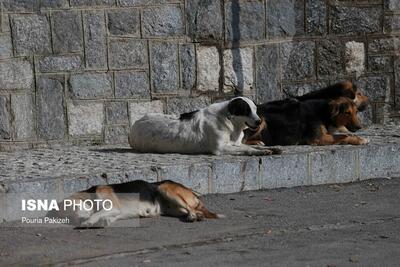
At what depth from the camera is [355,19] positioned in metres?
13.5

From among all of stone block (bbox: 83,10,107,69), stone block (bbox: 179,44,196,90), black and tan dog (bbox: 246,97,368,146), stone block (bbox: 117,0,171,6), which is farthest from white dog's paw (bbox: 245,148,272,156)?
stone block (bbox: 117,0,171,6)

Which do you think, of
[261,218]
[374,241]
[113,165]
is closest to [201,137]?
[113,165]

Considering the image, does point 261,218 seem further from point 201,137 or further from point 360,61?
point 360,61

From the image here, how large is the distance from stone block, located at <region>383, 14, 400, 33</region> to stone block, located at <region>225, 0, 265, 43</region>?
5.90 ft

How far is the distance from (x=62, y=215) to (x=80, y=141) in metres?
3.31

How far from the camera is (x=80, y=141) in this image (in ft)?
38.7

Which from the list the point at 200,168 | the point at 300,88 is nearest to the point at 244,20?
the point at 300,88

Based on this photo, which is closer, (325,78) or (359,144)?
(359,144)

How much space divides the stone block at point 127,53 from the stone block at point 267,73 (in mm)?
1528

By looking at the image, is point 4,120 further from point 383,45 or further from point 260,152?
point 383,45

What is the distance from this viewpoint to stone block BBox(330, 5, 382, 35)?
13.4 meters

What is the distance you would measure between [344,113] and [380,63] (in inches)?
77.1

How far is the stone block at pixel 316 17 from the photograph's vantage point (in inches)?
520

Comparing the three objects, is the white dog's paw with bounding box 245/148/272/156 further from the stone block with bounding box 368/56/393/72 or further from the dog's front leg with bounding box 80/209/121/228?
the stone block with bounding box 368/56/393/72
